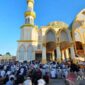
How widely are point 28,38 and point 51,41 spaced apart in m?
12.4

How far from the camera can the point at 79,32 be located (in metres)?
26.6

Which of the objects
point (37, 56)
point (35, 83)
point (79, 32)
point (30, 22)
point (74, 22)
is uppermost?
point (30, 22)

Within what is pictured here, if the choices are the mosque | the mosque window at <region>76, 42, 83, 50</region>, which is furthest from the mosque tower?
the mosque window at <region>76, 42, 83, 50</region>

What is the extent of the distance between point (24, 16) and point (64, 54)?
14.5 m

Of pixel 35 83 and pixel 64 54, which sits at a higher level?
pixel 64 54

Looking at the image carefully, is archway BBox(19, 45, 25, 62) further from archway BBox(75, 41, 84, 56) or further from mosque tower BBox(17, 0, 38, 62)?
archway BBox(75, 41, 84, 56)

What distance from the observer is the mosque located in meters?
24.2

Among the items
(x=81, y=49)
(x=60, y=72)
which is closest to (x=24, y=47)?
(x=81, y=49)

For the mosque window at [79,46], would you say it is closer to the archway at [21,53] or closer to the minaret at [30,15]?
the archway at [21,53]

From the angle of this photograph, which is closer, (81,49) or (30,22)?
(81,49)

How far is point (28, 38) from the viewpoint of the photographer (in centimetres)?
3566

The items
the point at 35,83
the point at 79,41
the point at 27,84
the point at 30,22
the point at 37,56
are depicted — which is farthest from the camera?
the point at 30,22

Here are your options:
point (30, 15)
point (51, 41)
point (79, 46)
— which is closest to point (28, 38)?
point (30, 15)

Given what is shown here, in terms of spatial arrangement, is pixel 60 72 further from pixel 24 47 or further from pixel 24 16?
pixel 24 16
